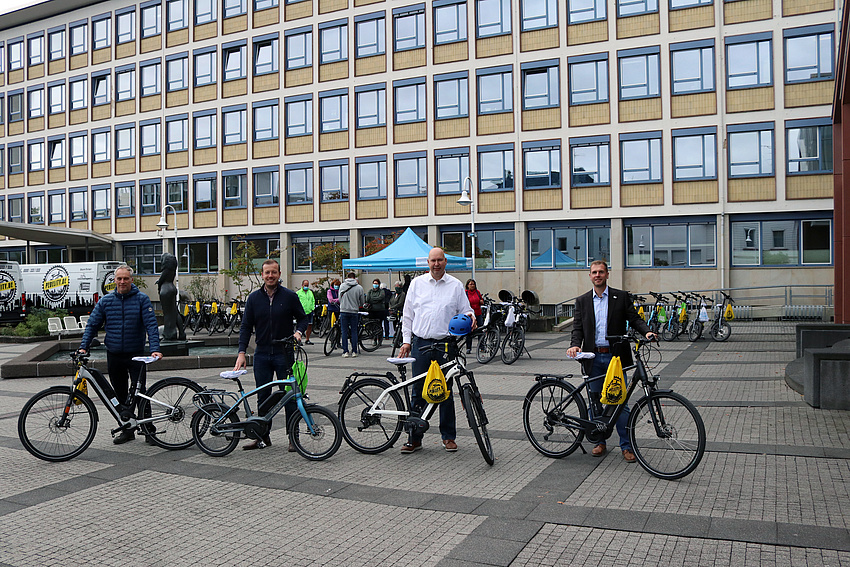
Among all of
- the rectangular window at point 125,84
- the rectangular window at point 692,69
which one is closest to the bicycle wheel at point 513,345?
the rectangular window at point 692,69

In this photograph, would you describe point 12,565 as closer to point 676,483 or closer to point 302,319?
point 302,319

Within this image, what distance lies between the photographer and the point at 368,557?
462 centimetres

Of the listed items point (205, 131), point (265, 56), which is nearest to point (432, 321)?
point (265, 56)

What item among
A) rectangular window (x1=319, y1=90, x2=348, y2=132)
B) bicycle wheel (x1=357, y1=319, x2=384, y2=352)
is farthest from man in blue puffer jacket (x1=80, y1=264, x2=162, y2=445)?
rectangular window (x1=319, y1=90, x2=348, y2=132)

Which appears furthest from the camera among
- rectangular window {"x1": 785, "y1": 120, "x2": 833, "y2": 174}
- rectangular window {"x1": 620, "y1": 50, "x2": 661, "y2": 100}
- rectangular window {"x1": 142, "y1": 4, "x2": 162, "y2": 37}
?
rectangular window {"x1": 142, "y1": 4, "x2": 162, "y2": 37}

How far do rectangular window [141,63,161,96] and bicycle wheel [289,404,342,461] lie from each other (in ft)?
129

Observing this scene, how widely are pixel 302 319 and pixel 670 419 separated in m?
3.61

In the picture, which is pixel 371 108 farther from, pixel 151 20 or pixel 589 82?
pixel 151 20

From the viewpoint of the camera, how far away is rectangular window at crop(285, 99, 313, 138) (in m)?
37.7

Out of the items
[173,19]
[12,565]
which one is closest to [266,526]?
[12,565]

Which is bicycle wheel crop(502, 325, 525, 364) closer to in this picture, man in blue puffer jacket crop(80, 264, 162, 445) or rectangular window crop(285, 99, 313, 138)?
man in blue puffer jacket crop(80, 264, 162, 445)

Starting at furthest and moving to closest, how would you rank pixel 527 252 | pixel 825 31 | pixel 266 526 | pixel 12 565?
1. pixel 527 252
2. pixel 825 31
3. pixel 266 526
4. pixel 12 565

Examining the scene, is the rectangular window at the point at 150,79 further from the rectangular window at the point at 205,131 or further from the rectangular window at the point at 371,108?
the rectangular window at the point at 371,108

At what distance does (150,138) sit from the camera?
141 ft
